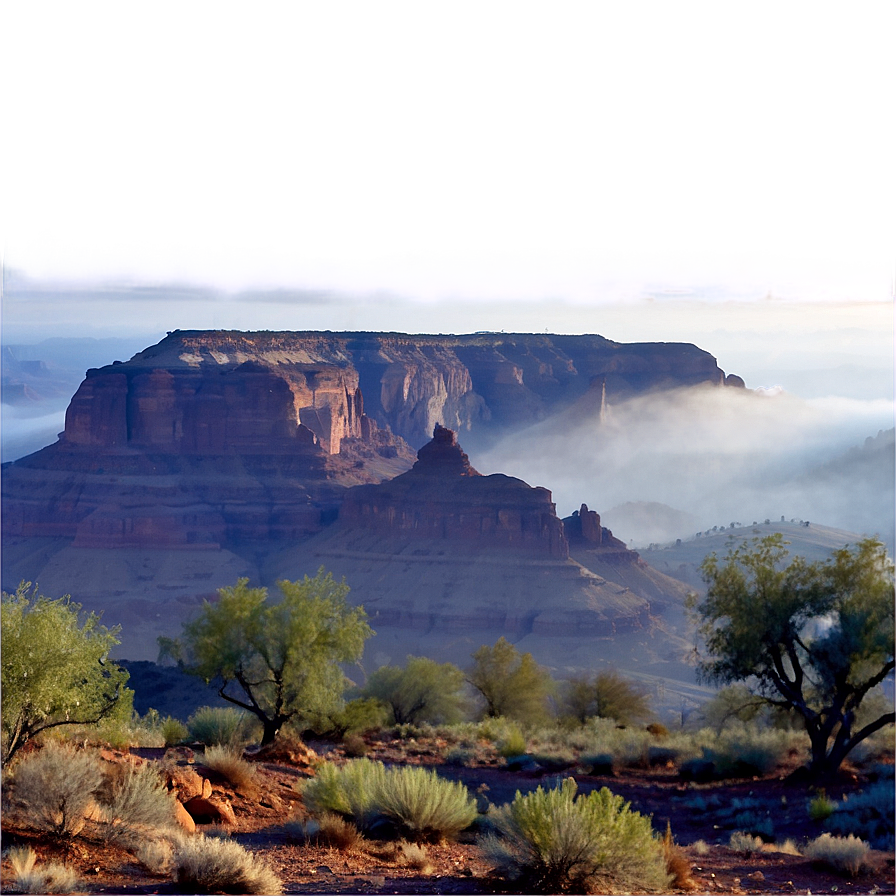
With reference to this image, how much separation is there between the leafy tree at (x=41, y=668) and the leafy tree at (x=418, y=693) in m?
23.1

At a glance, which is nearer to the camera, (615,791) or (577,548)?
(615,791)

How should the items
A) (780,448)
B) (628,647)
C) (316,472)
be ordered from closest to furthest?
1. (628,647)
2. (316,472)
3. (780,448)

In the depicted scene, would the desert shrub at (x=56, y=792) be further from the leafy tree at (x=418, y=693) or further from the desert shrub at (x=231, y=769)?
the leafy tree at (x=418, y=693)

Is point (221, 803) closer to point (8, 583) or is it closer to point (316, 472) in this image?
point (8, 583)

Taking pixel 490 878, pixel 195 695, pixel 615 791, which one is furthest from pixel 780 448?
pixel 490 878

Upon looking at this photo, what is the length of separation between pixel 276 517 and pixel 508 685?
83.6 meters

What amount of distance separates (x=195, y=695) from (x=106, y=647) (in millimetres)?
46578

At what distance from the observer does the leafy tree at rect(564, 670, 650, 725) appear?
41219 millimetres

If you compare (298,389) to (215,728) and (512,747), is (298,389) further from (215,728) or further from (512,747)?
(215,728)

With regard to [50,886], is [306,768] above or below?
below

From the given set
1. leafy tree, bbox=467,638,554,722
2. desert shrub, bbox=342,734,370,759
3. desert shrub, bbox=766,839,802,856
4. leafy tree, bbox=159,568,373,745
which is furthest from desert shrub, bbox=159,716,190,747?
leafy tree, bbox=467,638,554,722

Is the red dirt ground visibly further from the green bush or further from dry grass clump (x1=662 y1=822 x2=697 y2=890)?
the green bush

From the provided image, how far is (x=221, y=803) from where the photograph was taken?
16.9 meters

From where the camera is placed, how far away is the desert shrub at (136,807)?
1373cm
